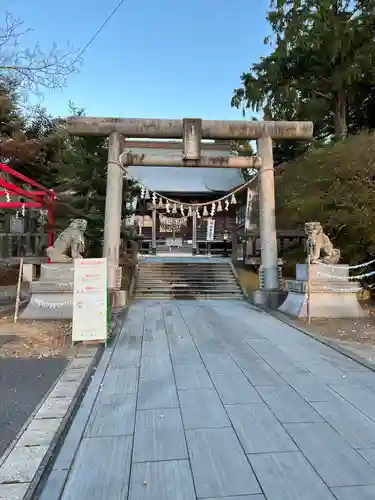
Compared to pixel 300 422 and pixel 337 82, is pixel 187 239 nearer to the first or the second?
pixel 337 82

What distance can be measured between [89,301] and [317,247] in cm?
538

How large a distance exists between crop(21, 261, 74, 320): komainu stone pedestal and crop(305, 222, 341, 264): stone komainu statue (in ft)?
17.5

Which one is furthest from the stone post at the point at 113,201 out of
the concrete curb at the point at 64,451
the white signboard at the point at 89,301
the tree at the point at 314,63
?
the tree at the point at 314,63

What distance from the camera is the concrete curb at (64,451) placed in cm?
232

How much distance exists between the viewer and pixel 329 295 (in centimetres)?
851

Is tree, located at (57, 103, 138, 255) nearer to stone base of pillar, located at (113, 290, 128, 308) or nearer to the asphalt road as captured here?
stone base of pillar, located at (113, 290, 128, 308)

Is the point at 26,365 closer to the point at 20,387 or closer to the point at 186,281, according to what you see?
the point at 20,387

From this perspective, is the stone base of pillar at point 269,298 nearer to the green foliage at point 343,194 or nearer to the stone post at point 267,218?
the stone post at point 267,218

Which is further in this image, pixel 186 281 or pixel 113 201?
pixel 186 281

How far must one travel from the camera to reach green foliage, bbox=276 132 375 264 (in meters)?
9.56

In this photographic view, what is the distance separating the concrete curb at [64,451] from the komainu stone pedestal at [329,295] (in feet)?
17.8

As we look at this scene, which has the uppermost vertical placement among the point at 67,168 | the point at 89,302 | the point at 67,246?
the point at 67,168

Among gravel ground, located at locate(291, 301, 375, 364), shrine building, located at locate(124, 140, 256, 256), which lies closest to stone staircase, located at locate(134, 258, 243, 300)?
gravel ground, located at locate(291, 301, 375, 364)

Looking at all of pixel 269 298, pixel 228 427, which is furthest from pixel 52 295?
pixel 228 427
